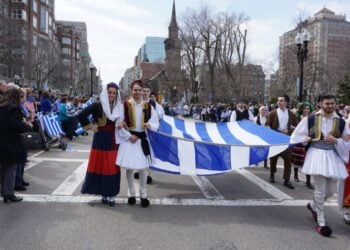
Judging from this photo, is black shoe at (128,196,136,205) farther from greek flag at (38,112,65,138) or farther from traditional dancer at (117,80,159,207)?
greek flag at (38,112,65,138)

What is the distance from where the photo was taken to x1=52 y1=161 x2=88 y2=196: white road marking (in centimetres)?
732

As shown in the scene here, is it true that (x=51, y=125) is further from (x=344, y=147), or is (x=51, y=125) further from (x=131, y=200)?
(x=344, y=147)

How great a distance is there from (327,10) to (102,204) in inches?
2674

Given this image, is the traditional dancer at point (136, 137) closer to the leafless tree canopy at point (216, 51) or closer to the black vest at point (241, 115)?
the black vest at point (241, 115)

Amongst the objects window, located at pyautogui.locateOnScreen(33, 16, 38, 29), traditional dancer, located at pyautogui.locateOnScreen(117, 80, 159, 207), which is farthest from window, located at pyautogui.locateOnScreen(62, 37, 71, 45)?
traditional dancer, located at pyautogui.locateOnScreen(117, 80, 159, 207)

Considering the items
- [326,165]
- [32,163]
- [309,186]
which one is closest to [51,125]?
[32,163]

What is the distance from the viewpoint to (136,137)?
6406 mm

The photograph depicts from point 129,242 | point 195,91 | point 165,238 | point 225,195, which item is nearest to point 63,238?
point 129,242

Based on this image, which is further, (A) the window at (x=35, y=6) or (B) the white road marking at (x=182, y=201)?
(A) the window at (x=35, y=6)

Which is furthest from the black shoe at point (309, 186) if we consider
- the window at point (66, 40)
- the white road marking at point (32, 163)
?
the window at point (66, 40)

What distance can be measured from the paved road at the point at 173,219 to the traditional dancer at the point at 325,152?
1.76ft

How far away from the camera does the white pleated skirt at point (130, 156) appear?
6.31 metres

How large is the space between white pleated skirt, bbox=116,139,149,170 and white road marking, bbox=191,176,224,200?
165 cm

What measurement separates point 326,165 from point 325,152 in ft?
0.69
